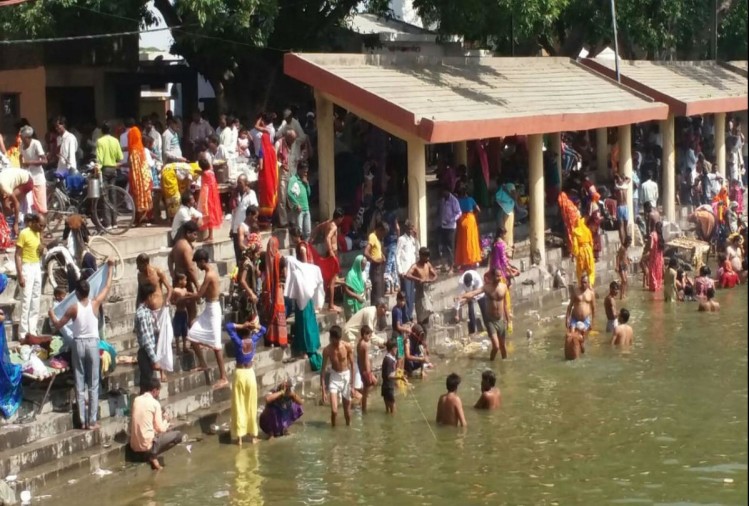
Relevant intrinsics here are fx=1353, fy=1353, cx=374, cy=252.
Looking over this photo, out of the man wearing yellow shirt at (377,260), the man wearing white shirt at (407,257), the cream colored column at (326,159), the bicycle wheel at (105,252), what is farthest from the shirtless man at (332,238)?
the bicycle wheel at (105,252)

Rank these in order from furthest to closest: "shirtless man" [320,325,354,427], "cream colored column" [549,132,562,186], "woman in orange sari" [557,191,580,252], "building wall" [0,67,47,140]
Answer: "cream colored column" [549,132,562,186], "building wall" [0,67,47,140], "woman in orange sari" [557,191,580,252], "shirtless man" [320,325,354,427]

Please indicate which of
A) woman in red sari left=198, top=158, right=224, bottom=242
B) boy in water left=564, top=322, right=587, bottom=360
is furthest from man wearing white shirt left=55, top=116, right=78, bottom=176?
boy in water left=564, top=322, right=587, bottom=360

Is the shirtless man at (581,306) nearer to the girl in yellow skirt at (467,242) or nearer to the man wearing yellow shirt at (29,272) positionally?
the girl in yellow skirt at (467,242)

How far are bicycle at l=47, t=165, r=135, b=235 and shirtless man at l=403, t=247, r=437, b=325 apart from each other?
11.8 feet

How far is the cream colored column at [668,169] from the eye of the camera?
2552cm

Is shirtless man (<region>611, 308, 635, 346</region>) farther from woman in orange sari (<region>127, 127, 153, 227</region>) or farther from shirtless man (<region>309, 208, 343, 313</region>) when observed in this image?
woman in orange sari (<region>127, 127, 153, 227</region>)

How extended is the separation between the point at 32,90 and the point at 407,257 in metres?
8.43

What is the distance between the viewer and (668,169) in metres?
25.5

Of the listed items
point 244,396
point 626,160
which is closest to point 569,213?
point 626,160

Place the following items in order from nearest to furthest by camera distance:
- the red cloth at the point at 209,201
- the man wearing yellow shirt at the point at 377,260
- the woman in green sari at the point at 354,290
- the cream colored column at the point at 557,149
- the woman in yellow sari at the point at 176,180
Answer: the woman in green sari at the point at 354,290 → the red cloth at the point at 209,201 → the man wearing yellow shirt at the point at 377,260 → the woman in yellow sari at the point at 176,180 → the cream colored column at the point at 557,149

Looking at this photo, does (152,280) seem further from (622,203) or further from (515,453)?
(622,203)

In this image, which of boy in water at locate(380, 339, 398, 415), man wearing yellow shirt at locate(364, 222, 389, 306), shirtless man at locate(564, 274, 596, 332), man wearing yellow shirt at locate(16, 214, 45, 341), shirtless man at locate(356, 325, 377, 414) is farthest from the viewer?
shirtless man at locate(564, 274, 596, 332)

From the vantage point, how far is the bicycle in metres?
16.3

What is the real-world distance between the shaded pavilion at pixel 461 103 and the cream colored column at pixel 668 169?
1342 millimetres
